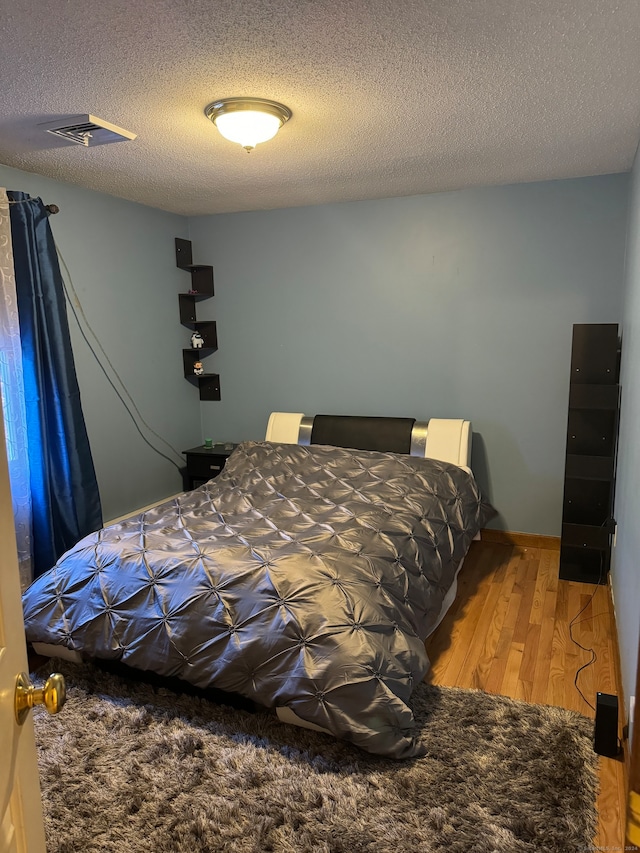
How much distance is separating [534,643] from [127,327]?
3116 millimetres

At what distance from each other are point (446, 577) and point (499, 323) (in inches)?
70.0

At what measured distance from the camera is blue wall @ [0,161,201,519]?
3.58 metres

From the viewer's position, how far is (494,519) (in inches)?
157

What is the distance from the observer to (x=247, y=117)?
7.50 feet

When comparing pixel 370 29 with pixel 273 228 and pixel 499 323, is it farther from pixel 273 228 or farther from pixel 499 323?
pixel 273 228

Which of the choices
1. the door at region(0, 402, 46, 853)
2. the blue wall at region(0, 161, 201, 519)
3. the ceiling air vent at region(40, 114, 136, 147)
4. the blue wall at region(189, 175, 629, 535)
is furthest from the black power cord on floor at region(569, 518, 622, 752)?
the ceiling air vent at region(40, 114, 136, 147)

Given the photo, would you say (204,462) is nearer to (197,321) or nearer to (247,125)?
(197,321)

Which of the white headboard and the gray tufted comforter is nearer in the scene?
the gray tufted comforter

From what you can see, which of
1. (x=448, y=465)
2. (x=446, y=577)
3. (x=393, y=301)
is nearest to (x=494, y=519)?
(x=448, y=465)

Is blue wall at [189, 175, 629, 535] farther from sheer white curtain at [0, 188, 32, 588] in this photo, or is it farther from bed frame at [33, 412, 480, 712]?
sheer white curtain at [0, 188, 32, 588]

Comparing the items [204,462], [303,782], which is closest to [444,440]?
[204,462]

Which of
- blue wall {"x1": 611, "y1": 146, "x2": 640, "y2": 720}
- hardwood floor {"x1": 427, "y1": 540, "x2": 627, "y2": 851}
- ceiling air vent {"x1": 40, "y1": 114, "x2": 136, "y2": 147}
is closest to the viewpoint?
blue wall {"x1": 611, "y1": 146, "x2": 640, "y2": 720}

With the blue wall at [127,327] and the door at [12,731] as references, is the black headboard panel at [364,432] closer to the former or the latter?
the blue wall at [127,327]

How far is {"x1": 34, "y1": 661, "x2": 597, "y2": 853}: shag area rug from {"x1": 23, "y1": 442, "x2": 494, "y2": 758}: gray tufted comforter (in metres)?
0.15
